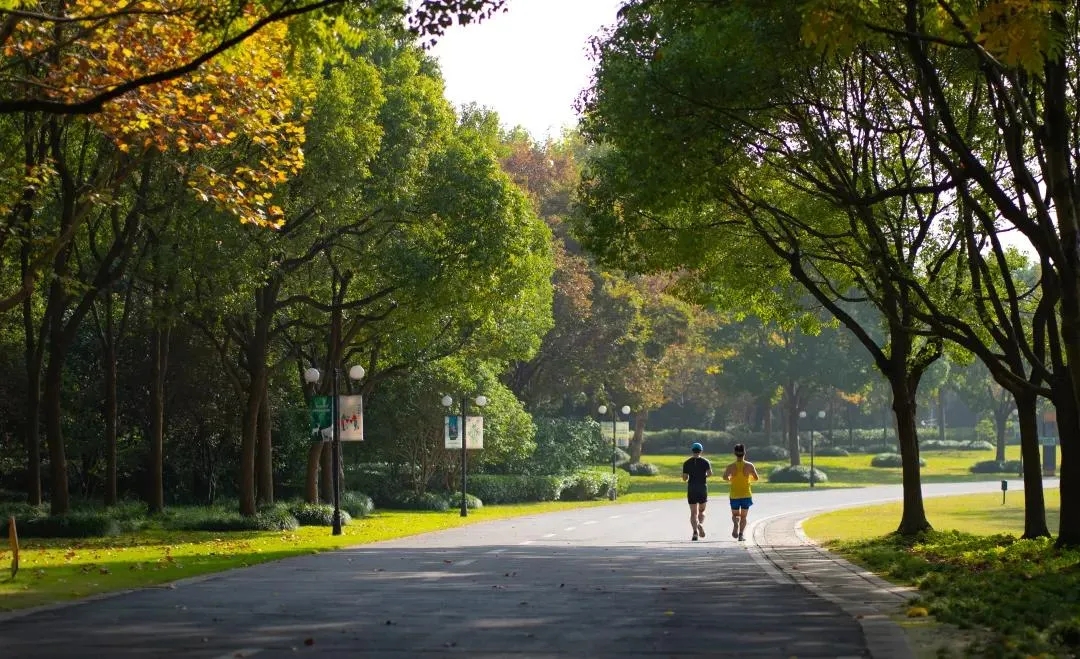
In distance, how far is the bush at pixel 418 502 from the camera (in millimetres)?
46344

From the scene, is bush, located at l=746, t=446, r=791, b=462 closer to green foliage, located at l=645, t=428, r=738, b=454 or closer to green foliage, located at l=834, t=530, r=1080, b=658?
green foliage, located at l=645, t=428, r=738, b=454

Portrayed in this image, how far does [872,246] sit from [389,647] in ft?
52.5

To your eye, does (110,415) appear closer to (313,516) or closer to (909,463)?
(313,516)

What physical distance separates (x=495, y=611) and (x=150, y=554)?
40.2ft

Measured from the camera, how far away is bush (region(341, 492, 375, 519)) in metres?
40.2

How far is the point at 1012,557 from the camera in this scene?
20.5m

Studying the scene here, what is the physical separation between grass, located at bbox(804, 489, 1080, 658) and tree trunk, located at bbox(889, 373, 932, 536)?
0.53 m

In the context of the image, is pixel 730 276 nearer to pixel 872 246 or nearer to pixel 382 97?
pixel 872 246

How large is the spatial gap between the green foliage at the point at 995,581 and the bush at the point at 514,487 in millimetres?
25376

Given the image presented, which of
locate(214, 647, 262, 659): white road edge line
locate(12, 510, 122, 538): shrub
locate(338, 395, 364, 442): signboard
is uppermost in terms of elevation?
locate(338, 395, 364, 442): signboard

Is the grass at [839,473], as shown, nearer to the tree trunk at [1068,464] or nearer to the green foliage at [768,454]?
the green foliage at [768,454]

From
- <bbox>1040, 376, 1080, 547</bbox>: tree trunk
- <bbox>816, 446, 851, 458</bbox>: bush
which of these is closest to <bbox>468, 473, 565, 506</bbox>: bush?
<bbox>1040, 376, 1080, 547</bbox>: tree trunk

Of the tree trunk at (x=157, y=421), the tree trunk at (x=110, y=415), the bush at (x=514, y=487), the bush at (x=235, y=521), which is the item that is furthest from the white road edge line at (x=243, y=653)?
the bush at (x=514, y=487)

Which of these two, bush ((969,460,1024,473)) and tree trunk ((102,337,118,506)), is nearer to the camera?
tree trunk ((102,337,118,506))
